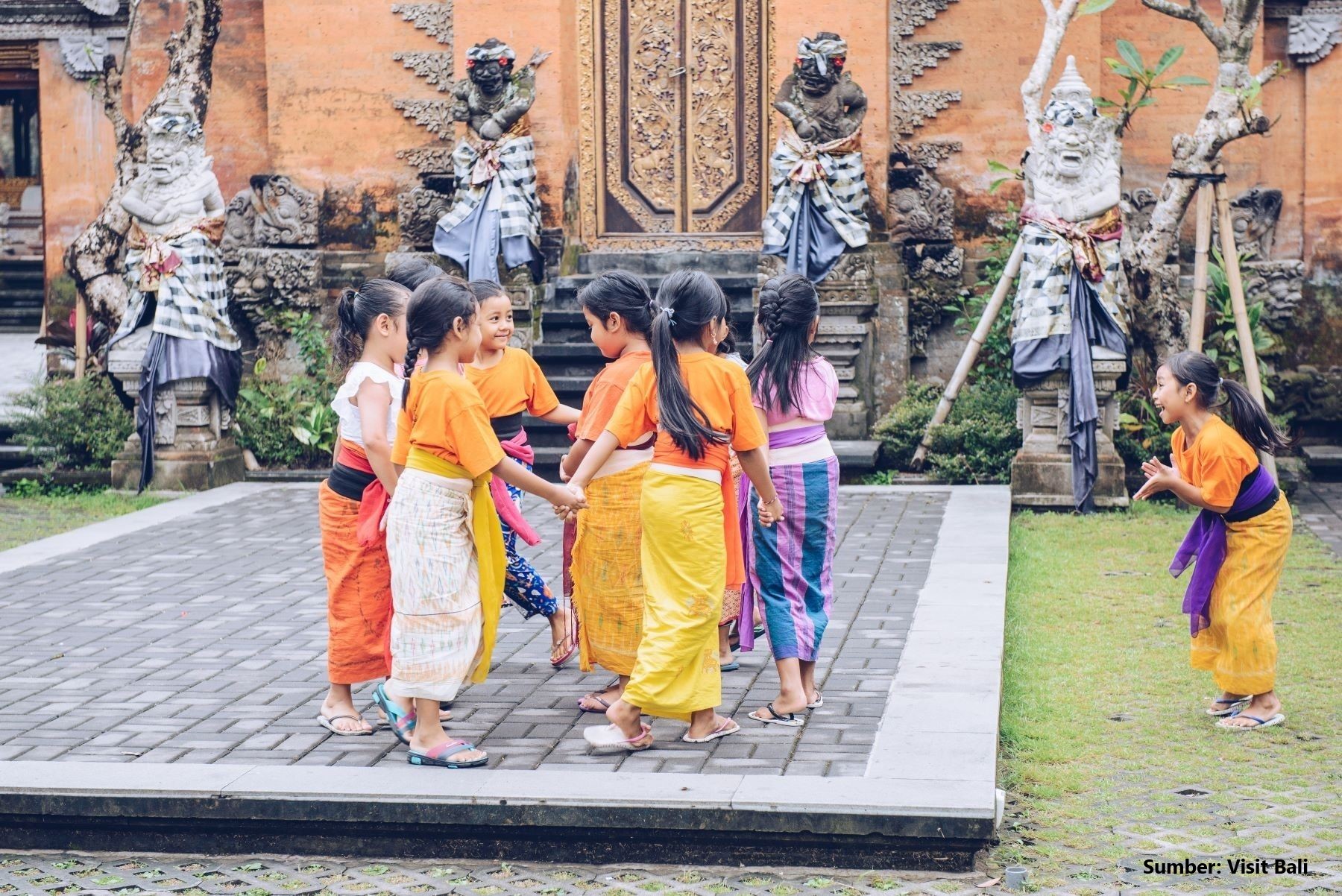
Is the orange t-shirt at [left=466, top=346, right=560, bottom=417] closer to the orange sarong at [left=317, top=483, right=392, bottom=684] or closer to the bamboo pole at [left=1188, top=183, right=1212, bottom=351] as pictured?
the orange sarong at [left=317, top=483, right=392, bottom=684]

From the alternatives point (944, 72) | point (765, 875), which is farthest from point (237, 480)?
point (765, 875)

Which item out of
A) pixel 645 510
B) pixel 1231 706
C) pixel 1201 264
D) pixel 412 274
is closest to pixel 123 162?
pixel 412 274

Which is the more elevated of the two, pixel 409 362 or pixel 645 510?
pixel 409 362

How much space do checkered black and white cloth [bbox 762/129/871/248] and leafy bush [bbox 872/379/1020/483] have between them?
134cm

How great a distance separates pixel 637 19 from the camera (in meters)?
13.4

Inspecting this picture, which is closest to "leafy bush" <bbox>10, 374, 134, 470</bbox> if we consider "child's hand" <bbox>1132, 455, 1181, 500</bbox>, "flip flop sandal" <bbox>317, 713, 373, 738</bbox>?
"flip flop sandal" <bbox>317, 713, 373, 738</bbox>

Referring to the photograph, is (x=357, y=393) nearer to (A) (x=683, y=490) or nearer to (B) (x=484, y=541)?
(B) (x=484, y=541)

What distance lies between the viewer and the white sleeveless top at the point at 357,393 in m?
5.55

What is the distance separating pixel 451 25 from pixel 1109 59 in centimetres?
534

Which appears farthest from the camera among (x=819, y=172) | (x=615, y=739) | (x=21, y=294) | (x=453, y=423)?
(x=21, y=294)

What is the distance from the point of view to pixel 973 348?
10.9 meters

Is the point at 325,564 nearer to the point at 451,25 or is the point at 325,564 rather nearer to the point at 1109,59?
the point at 1109,59

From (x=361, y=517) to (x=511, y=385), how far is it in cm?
104

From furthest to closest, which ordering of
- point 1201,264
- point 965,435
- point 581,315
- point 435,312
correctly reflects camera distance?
1. point 581,315
2. point 965,435
3. point 1201,264
4. point 435,312
